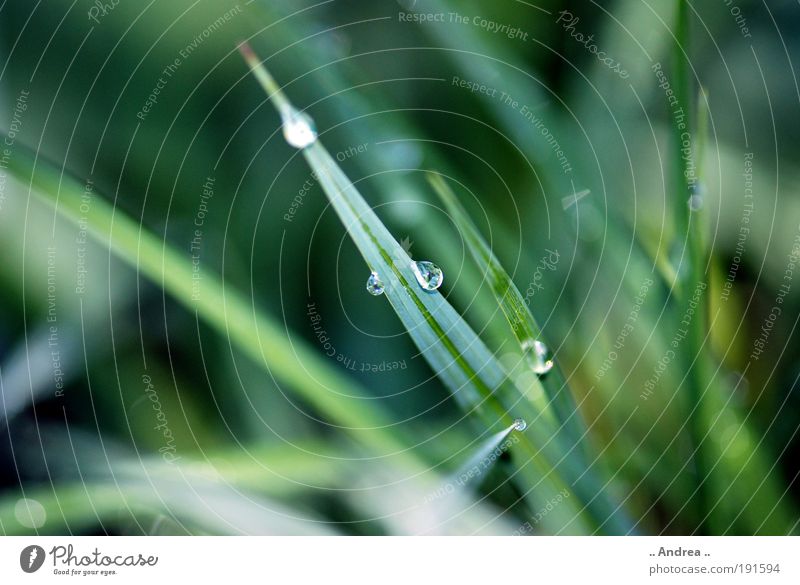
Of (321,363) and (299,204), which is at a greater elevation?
(299,204)

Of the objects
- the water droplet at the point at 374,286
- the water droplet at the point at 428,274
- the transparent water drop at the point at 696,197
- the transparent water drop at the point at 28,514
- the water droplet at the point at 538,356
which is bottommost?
the water droplet at the point at 538,356

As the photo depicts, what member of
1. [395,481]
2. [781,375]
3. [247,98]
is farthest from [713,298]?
[247,98]

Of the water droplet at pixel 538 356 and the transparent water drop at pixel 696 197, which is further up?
the transparent water drop at pixel 696 197

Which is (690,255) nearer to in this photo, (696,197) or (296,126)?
(696,197)

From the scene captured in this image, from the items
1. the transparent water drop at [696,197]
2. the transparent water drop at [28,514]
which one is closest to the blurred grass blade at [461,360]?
the transparent water drop at [696,197]

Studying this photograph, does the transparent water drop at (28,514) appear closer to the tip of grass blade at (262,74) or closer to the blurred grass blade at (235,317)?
the blurred grass blade at (235,317)
